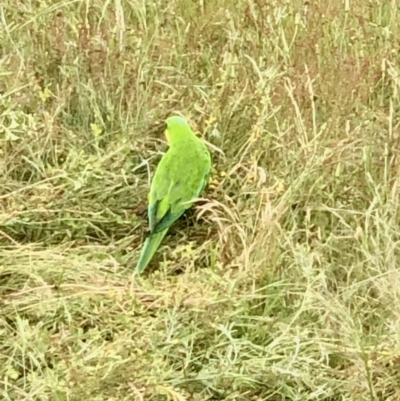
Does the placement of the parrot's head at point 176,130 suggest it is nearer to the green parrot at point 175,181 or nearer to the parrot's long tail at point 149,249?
the green parrot at point 175,181

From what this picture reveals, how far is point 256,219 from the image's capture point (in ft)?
9.18

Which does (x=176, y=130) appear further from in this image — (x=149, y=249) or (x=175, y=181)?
(x=149, y=249)

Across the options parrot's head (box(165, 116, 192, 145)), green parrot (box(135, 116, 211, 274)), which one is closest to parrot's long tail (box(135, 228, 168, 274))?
green parrot (box(135, 116, 211, 274))

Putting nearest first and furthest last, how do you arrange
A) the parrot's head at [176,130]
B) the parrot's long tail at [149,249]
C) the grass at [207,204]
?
the grass at [207,204] → the parrot's long tail at [149,249] → the parrot's head at [176,130]

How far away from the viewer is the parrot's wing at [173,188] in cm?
284

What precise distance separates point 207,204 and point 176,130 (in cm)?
31

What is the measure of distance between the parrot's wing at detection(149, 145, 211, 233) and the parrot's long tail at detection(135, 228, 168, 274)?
0.07 feet

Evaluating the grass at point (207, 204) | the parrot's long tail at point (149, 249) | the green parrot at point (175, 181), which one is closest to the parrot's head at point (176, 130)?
the green parrot at point (175, 181)

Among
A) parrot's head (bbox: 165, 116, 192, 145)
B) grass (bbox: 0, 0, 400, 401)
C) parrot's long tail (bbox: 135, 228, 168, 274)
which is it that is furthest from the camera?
parrot's head (bbox: 165, 116, 192, 145)

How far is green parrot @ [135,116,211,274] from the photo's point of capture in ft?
9.27

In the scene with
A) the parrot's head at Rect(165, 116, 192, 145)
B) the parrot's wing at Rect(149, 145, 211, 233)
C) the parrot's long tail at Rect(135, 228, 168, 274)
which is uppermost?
the parrot's head at Rect(165, 116, 192, 145)

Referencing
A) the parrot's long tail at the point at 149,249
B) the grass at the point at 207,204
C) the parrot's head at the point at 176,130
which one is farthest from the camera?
the parrot's head at the point at 176,130

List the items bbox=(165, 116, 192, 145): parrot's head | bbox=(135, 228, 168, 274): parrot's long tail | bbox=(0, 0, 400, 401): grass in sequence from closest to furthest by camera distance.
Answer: bbox=(0, 0, 400, 401): grass → bbox=(135, 228, 168, 274): parrot's long tail → bbox=(165, 116, 192, 145): parrot's head

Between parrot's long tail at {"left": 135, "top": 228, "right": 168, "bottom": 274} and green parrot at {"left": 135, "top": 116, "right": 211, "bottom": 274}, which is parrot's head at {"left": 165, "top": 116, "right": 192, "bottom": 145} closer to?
green parrot at {"left": 135, "top": 116, "right": 211, "bottom": 274}
